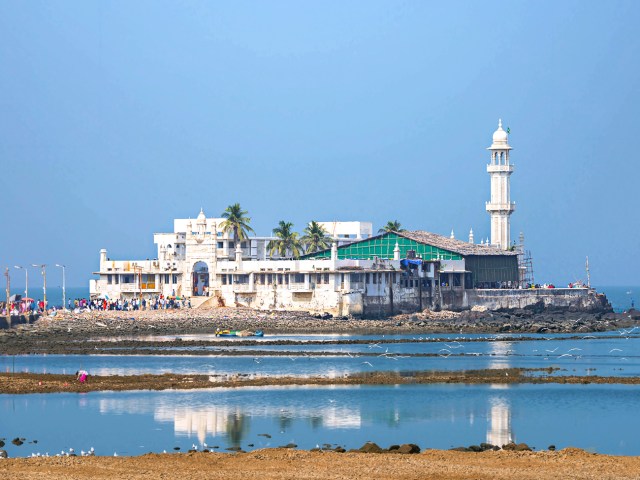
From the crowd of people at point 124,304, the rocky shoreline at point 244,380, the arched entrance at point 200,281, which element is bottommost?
the rocky shoreline at point 244,380

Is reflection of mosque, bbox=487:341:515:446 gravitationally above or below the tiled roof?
below

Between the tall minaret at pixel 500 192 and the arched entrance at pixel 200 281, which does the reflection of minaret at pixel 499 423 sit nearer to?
the arched entrance at pixel 200 281

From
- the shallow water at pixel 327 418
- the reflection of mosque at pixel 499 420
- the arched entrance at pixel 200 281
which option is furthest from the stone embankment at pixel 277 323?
the reflection of mosque at pixel 499 420

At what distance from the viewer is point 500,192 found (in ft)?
419

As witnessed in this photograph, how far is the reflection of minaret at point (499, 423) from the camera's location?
39188mm

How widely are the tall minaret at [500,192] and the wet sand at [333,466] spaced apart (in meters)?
95.0

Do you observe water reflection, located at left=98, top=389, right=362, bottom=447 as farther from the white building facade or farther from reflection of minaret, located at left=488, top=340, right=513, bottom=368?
the white building facade

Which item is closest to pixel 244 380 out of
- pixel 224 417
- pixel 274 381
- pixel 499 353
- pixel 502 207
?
pixel 274 381

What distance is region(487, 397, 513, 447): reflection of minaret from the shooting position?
3919 centimetres

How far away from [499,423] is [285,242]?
262ft

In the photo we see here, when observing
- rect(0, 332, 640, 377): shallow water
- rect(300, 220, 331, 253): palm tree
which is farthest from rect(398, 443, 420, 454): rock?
rect(300, 220, 331, 253): palm tree

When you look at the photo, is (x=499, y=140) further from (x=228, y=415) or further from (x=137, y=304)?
(x=228, y=415)

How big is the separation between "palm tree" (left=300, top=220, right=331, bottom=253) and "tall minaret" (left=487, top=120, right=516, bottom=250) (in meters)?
17.5

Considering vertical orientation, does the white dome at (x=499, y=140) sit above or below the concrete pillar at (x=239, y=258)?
above
